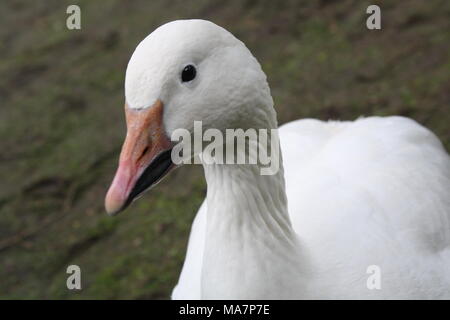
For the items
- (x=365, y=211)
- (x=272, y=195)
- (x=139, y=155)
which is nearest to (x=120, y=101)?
(x=365, y=211)

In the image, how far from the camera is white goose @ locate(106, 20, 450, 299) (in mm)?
2092

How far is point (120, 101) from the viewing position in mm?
5562

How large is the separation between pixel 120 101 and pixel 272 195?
3.33 m

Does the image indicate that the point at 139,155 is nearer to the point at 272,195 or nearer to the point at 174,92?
the point at 174,92

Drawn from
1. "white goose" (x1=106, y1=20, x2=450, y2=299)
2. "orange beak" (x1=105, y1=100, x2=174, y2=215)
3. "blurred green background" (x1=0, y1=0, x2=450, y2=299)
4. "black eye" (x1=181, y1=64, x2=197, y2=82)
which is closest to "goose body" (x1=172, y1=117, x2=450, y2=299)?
"white goose" (x1=106, y1=20, x2=450, y2=299)

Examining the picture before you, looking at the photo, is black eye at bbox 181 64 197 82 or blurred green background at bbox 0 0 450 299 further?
blurred green background at bbox 0 0 450 299

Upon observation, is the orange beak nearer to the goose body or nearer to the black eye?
the black eye

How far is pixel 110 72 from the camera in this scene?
5840mm

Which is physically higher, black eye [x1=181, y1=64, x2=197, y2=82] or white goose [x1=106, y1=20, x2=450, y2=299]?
black eye [x1=181, y1=64, x2=197, y2=82]

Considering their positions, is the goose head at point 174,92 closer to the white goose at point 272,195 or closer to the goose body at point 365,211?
the white goose at point 272,195

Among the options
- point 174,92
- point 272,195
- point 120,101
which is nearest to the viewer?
point 174,92

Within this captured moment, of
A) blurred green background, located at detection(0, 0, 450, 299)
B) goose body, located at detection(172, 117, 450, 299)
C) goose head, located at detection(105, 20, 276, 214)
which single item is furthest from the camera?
blurred green background, located at detection(0, 0, 450, 299)

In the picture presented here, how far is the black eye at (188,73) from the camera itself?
6.86 feet

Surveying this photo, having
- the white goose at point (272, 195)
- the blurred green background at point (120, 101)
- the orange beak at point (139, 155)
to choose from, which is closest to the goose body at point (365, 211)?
the white goose at point (272, 195)
